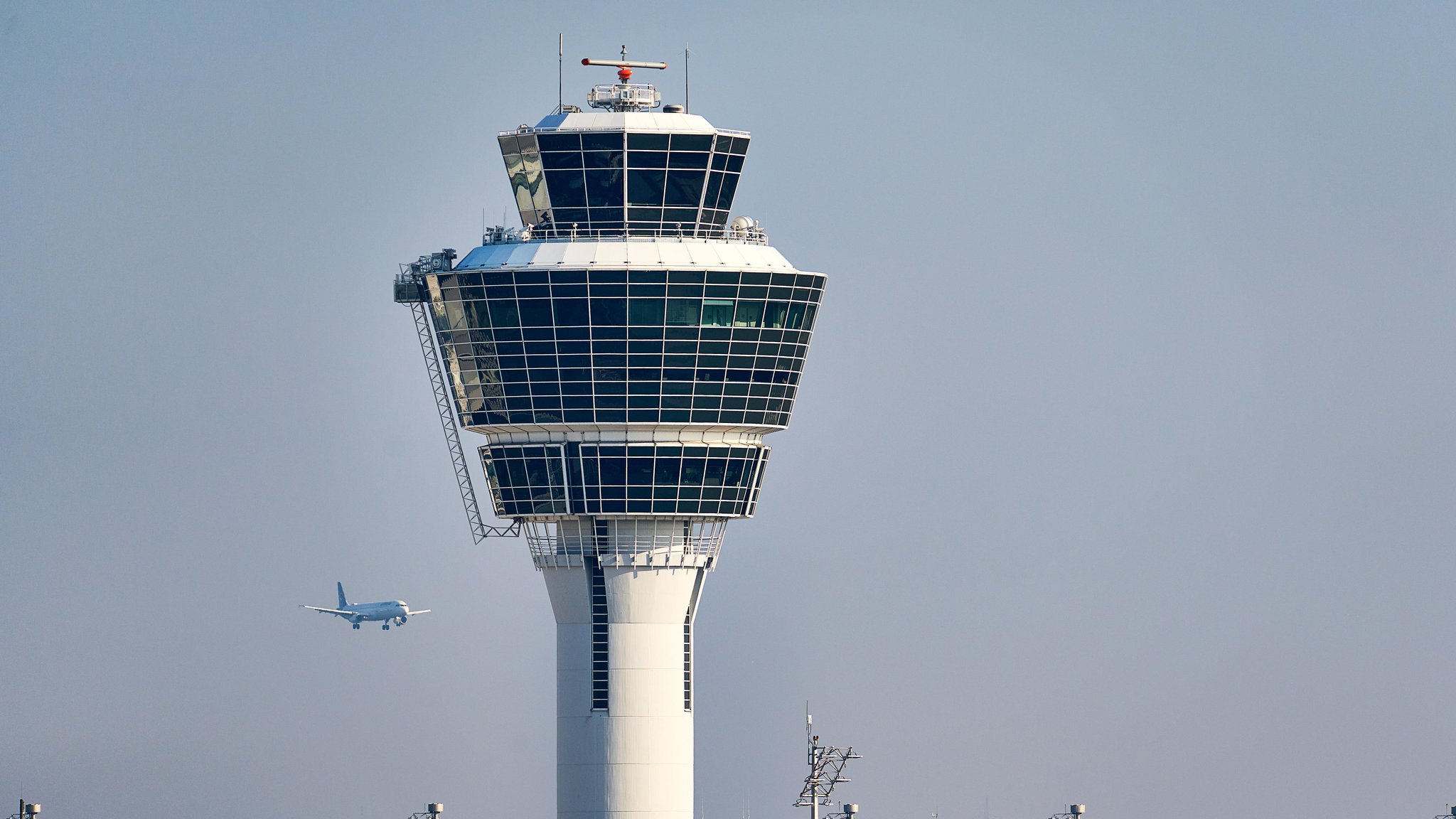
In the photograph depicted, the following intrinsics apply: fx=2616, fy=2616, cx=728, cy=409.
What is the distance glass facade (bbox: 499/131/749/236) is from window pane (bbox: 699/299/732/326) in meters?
5.68

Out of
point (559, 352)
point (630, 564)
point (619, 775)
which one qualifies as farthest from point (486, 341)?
point (619, 775)

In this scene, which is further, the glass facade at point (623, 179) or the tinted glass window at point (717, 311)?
the glass facade at point (623, 179)

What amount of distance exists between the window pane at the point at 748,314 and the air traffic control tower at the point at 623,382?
13 cm

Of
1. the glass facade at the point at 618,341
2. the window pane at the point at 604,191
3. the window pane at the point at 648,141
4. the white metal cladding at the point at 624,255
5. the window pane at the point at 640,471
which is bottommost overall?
the window pane at the point at 640,471

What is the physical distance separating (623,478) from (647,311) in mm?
11380

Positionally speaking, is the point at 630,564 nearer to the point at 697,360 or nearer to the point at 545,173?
the point at 697,360

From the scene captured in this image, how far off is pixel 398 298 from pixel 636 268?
18104 millimetres

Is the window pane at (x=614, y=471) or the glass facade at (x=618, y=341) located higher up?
the glass facade at (x=618, y=341)

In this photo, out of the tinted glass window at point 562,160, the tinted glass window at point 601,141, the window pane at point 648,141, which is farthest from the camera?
the tinted glass window at point 562,160

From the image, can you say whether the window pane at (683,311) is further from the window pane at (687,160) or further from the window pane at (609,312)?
the window pane at (687,160)

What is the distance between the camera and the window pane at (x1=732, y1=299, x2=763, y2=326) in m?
173

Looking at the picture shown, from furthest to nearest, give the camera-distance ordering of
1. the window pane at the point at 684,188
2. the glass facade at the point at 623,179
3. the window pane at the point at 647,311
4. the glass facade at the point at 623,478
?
the window pane at the point at 684,188, the glass facade at the point at 623,478, the glass facade at the point at 623,179, the window pane at the point at 647,311

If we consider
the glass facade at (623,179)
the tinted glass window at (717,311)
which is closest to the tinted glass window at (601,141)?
the glass facade at (623,179)

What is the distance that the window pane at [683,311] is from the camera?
172125mm
